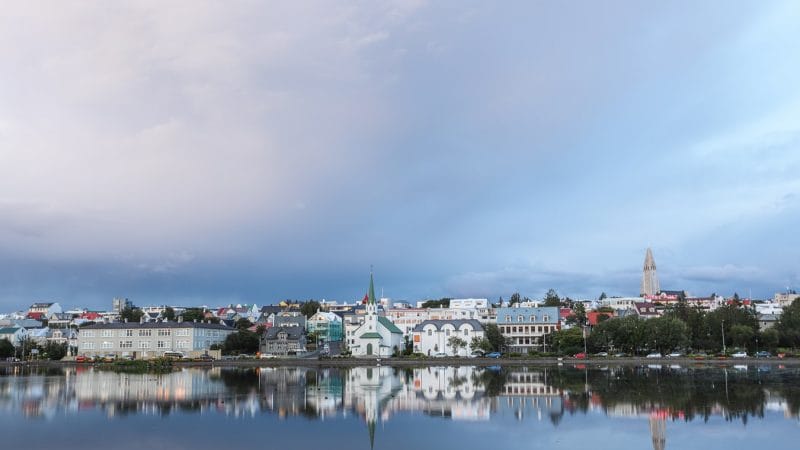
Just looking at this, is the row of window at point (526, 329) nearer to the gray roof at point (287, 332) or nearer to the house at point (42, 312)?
the gray roof at point (287, 332)

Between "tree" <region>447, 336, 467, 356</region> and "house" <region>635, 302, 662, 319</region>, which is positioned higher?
"house" <region>635, 302, 662, 319</region>

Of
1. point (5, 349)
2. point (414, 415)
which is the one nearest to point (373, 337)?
point (5, 349)

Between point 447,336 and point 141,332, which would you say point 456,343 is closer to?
point 447,336

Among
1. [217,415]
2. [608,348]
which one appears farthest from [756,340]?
[217,415]

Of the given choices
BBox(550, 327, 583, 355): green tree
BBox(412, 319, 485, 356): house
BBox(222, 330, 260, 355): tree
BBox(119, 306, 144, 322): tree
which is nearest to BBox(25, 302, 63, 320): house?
BBox(119, 306, 144, 322): tree

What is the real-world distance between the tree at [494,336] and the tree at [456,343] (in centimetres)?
357

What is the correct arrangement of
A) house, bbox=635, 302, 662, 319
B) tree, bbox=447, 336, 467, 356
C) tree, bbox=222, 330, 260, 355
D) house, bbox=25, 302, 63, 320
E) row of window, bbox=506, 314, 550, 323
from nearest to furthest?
tree, bbox=447, 336, 467, 356
tree, bbox=222, 330, 260, 355
row of window, bbox=506, 314, 550, 323
house, bbox=635, 302, 662, 319
house, bbox=25, 302, 63, 320

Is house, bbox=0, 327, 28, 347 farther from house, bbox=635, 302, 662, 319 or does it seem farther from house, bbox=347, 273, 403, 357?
house, bbox=635, 302, 662, 319

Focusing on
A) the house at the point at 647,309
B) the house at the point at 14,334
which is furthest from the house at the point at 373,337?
the house at the point at 14,334

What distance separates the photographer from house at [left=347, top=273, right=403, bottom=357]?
97.7m

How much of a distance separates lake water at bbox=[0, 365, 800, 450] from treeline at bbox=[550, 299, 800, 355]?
35.2 metres

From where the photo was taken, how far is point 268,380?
54219 millimetres

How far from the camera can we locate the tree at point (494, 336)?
95875 mm

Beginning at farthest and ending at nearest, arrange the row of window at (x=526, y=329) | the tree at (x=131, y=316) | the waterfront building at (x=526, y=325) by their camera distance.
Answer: the tree at (x=131, y=316) → the waterfront building at (x=526, y=325) → the row of window at (x=526, y=329)
